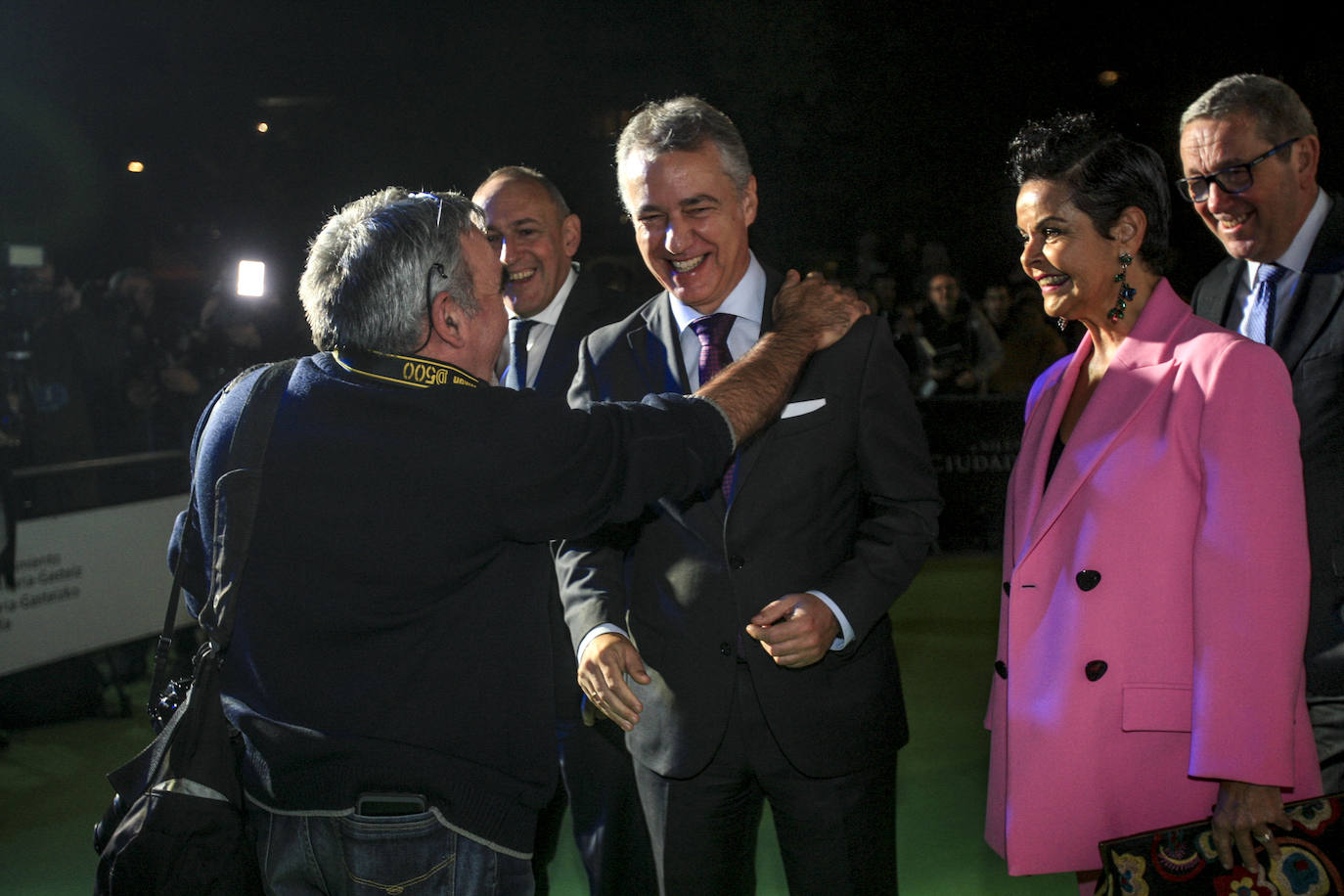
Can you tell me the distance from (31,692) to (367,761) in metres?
3.89

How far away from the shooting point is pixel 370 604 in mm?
1415

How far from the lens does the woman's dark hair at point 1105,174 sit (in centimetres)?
178

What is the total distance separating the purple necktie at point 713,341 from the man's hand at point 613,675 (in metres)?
0.52

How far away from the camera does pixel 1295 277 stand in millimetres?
2289

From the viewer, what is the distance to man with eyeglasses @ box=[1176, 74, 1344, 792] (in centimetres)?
204

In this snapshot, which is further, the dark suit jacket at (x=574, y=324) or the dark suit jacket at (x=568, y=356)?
the dark suit jacket at (x=574, y=324)

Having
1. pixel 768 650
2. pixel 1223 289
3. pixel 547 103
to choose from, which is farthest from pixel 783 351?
pixel 547 103

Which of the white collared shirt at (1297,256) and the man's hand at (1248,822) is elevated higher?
the white collared shirt at (1297,256)

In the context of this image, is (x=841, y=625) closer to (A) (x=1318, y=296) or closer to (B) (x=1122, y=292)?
(B) (x=1122, y=292)

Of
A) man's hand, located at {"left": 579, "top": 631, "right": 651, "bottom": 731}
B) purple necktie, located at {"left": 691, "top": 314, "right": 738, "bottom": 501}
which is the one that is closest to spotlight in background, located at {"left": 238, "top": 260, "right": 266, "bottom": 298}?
purple necktie, located at {"left": 691, "top": 314, "right": 738, "bottom": 501}

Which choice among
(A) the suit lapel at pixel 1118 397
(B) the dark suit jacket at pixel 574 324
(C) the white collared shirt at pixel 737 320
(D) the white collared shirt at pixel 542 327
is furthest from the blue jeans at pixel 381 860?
(D) the white collared shirt at pixel 542 327

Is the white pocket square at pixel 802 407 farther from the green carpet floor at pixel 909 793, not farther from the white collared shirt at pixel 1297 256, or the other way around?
the green carpet floor at pixel 909 793

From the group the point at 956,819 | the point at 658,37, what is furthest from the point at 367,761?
the point at 658,37

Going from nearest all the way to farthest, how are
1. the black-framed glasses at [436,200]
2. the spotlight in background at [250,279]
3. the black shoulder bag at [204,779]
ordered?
the black shoulder bag at [204,779]
the black-framed glasses at [436,200]
the spotlight in background at [250,279]
